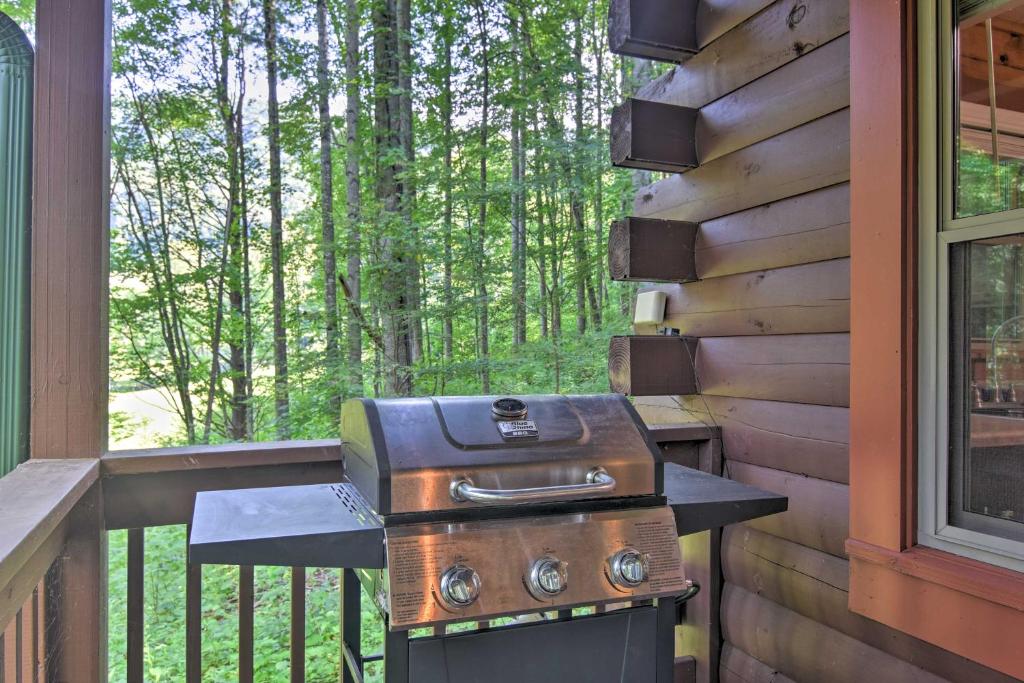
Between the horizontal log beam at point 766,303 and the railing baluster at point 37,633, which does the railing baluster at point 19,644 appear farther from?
the horizontal log beam at point 766,303

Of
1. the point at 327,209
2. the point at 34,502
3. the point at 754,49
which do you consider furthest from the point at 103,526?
the point at 327,209

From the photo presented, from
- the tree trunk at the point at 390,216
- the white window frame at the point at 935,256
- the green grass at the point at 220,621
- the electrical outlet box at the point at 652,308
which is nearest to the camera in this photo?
the white window frame at the point at 935,256

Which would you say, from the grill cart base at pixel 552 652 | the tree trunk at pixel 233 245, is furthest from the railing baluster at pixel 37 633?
the tree trunk at pixel 233 245

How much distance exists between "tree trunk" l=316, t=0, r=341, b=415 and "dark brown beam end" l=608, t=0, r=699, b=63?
4267 millimetres

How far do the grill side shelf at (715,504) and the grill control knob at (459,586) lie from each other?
473 millimetres

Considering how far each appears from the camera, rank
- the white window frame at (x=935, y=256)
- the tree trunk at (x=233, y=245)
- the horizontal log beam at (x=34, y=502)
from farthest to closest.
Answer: the tree trunk at (x=233, y=245)
the white window frame at (x=935, y=256)
the horizontal log beam at (x=34, y=502)

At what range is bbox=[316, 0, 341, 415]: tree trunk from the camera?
19.4ft

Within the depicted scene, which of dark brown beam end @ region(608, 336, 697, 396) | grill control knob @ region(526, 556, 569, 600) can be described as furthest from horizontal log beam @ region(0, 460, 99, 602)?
dark brown beam end @ region(608, 336, 697, 396)

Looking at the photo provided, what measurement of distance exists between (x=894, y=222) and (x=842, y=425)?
1.80 ft

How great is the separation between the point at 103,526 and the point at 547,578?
107 centimetres

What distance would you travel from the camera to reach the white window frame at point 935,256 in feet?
4.10

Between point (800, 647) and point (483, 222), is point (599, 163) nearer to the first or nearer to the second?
point (483, 222)

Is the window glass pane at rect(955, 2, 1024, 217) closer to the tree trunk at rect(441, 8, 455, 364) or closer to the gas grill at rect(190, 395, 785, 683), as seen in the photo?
the gas grill at rect(190, 395, 785, 683)

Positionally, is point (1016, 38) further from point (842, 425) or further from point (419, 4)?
point (419, 4)
